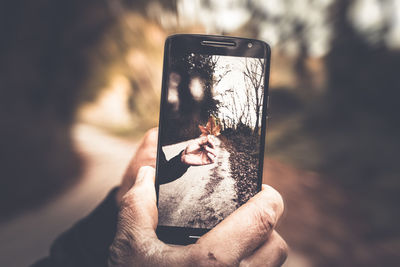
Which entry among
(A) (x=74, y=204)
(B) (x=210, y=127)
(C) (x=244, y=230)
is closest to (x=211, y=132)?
(B) (x=210, y=127)

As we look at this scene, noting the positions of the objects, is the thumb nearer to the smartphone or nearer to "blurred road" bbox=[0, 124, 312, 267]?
the smartphone

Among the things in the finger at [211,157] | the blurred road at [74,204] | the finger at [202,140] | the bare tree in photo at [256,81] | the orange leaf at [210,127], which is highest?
the bare tree in photo at [256,81]

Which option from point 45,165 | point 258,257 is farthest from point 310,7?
point 45,165

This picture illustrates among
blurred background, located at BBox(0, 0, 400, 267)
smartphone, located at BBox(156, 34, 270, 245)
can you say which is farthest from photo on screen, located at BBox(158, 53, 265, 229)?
blurred background, located at BBox(0, 0, 400, 267)

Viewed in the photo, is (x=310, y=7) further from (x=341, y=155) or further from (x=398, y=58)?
(x=341, y=155)

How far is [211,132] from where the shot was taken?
0.31m

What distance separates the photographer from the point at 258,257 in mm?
292

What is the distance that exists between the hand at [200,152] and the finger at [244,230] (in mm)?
77

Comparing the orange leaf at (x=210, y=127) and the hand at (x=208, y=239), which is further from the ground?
the orange leaf at (x=210, y=127)

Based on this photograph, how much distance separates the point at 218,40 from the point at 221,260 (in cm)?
27

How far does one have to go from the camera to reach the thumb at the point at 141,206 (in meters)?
0.28

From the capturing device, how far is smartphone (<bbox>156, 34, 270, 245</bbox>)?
31 centimetres

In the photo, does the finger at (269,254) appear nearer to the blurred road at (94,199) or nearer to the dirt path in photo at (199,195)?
the dirt path in photo at (199,195)

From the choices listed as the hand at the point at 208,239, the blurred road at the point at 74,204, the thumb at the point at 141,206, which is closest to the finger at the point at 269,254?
the hand at the point at 208,239
